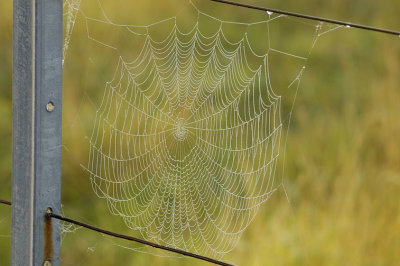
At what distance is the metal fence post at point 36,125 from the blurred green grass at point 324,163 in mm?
1239

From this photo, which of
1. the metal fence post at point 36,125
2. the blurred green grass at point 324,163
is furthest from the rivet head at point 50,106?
the blurred green grass at point 324,163

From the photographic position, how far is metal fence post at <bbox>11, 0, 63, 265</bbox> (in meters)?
1.44

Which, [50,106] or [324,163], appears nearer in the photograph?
[50,106]

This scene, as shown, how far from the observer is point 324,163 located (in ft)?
9.35

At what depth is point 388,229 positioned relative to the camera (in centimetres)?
261

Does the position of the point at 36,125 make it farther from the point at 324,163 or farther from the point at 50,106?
the point at 324,163

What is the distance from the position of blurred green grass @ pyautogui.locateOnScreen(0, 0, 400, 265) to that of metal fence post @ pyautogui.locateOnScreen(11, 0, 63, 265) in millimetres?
1239

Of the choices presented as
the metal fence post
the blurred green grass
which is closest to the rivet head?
the metal fence post

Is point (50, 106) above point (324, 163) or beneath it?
above

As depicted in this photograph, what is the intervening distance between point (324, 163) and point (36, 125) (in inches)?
60.1

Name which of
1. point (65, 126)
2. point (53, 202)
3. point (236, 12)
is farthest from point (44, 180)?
point (236, 12)

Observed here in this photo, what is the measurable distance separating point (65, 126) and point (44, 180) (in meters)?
1.90

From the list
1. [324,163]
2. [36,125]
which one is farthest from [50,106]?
[324,163]

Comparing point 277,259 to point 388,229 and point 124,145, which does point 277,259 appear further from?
point 124,145
